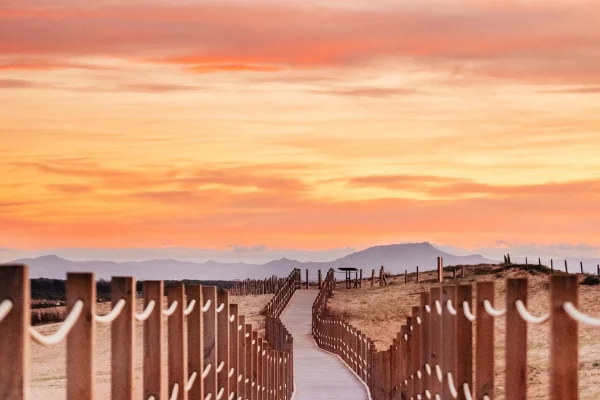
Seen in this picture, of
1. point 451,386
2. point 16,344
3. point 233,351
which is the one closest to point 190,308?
point 451,386

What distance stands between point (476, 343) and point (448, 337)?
121 cm

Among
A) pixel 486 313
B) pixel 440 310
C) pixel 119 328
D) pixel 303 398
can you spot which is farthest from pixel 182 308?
pixel 303 398

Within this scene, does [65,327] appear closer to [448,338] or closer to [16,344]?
[16,344]

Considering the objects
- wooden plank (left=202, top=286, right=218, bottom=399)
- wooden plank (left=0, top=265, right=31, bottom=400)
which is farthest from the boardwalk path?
wooden plank (left=0, top=265, right=31, bottom=400)

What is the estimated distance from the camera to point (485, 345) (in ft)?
25.0

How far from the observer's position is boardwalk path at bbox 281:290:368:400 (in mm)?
18844

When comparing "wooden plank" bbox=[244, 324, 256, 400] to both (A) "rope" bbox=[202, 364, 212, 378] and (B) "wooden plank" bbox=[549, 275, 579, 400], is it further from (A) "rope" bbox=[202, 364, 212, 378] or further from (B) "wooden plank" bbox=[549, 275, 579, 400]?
(B) "wooden plank" bbox=[549, 275, 579, 400]

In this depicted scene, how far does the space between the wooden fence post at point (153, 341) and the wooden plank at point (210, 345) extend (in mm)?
2263

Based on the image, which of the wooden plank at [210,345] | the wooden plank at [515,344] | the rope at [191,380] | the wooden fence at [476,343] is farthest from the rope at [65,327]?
the wooden plank at [210,345]

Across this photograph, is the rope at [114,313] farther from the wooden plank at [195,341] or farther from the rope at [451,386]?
the rope at [451,386]

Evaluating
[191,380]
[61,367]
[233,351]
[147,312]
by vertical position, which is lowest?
[61,367]

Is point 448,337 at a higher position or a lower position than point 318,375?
higher

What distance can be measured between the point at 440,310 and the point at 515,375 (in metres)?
2.71

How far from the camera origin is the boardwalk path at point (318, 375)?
61.8 ft
